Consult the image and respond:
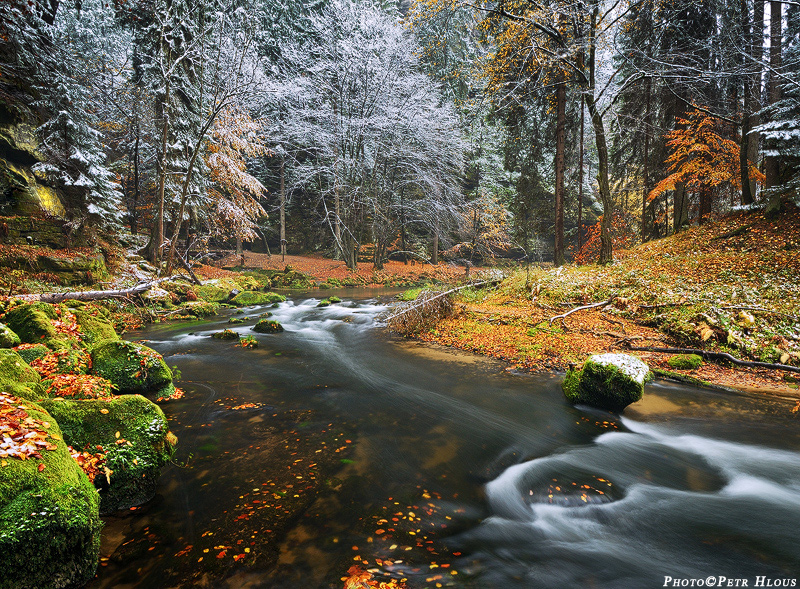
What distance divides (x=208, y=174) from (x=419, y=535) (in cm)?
1922

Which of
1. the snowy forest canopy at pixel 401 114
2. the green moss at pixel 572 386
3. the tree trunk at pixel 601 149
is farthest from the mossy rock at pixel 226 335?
the tree trunk at pixel 601 149

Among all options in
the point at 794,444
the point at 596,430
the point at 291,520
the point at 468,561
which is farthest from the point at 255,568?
the point at 794,444

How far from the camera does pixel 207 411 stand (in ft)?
17.0

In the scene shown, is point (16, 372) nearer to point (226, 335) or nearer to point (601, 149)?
point (226, 335)

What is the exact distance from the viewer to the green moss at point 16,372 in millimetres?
3620

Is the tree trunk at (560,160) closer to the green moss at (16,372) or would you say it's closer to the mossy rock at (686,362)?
the mossy rock at (686,362)

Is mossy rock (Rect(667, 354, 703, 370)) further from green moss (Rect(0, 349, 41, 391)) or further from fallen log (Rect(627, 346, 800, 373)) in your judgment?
green moss (Rect(0, 349, 41, 391))

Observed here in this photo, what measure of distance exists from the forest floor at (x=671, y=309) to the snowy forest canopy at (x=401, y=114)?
1.62 meters

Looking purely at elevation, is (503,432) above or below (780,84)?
below

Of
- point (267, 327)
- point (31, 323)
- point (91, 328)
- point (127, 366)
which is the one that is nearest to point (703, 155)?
point (267, 327)

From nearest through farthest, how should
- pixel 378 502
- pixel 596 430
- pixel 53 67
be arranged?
1. pixel 378 502
2. pixel 596 430
3. pixel 53 67

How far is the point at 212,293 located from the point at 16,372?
1103cm

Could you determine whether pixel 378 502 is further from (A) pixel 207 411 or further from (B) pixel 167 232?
(B) pixel 167 232

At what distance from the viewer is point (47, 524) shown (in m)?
2.09
